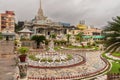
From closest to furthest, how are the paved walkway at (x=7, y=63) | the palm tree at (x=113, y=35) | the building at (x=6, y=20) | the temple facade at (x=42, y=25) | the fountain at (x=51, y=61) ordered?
the palm tree at (x=113, y=35), the paved walkway at (x=7, y=63), the fountain at (x=51, y=61), the building at (x=6, y=20), the temple facade at (x=42, y=25)

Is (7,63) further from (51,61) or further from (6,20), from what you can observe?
(6,20)

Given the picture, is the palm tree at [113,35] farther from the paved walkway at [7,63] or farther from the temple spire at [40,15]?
the temple spire at [40,15]

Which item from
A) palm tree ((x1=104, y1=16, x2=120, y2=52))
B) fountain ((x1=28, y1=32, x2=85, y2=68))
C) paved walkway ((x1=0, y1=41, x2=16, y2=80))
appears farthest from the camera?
fountain ((x1=28, y1=32, x2=85, y2=68))

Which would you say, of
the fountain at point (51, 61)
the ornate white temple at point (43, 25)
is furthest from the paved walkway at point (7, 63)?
the ornate white temple at point (43, 25)

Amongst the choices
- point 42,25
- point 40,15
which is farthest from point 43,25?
point 40,15

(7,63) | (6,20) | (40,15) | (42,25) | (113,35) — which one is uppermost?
(40,15)

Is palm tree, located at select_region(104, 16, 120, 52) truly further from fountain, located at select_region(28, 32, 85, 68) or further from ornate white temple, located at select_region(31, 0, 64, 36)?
ornate white temple, located at select_region(31, 0, 64, 36)

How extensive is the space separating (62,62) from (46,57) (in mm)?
2133

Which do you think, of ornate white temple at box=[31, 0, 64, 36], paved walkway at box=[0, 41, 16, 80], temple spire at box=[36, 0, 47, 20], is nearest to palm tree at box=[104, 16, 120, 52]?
paved walkway at box=[0, 41, 16, 80]

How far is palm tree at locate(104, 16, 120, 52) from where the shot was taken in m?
15.3

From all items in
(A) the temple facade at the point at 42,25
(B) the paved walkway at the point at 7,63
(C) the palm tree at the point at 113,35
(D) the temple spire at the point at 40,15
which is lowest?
(B) the paved walkway at the point at 7,63

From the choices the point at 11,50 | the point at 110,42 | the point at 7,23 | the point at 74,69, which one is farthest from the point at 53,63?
the point at 7,23

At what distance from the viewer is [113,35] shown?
1538cm

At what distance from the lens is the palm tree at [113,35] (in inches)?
603
